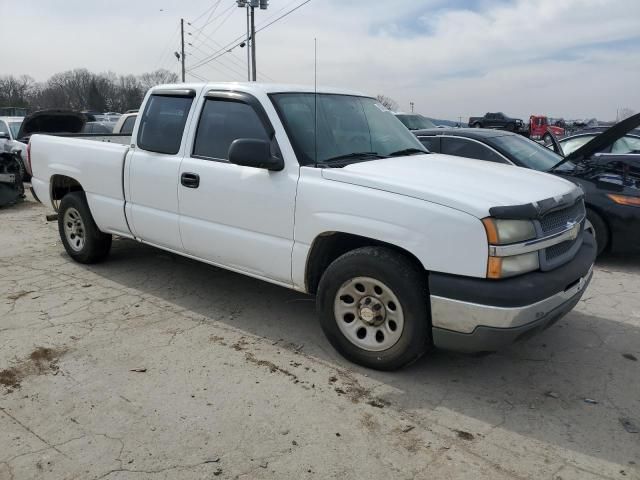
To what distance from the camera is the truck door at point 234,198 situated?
3.86 metres

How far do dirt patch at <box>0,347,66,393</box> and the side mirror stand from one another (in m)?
1.87

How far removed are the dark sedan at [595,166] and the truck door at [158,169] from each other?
3.79m

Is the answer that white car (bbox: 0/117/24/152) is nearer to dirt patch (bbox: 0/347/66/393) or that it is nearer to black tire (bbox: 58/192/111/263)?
black tire (bbox: 58/192/111/263)

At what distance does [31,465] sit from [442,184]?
8.87 feet

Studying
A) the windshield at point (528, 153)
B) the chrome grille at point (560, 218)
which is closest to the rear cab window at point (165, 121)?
the chrome grille at point (560, 218)

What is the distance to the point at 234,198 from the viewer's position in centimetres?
407

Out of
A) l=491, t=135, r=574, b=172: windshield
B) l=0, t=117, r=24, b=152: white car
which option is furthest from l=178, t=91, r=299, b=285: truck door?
l=0, t=117, r=24, b=152: white car

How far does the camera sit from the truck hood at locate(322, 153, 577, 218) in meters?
3.13

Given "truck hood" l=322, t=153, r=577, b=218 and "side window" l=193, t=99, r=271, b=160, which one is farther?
"side window" l=193, t=99, r=271, b=160

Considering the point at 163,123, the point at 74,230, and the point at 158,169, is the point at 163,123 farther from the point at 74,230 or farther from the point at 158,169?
the point at 74,230

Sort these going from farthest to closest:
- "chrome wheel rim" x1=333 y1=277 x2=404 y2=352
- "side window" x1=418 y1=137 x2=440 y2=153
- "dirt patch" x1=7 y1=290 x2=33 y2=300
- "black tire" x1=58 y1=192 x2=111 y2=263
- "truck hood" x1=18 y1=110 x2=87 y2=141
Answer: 1. "truck hood" x1=18 y1=110 x2=87 y2=141
2. "side window" x1=418 y1=137 x2=440 y2=153
3. "black tire" x1=58 y1=192 x2=111 y2=263
4. "dirt patch" x1=7 y1=290 x2=33 y2=300
5. "chrome wheel rim" x1=333 y1=277 x2=404 y2=352

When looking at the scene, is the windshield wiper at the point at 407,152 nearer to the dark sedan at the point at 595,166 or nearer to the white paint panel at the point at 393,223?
the white paint panel at the point at 393,223

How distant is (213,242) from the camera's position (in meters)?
4.34

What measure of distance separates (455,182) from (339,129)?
1.16 meters
